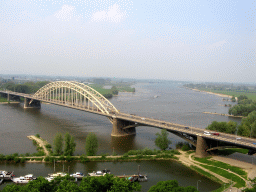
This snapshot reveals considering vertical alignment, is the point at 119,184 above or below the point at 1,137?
above

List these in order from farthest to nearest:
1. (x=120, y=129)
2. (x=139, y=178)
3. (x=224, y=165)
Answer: (x=120, y=129) < (x=224, y=165) < (x=139, y=178)

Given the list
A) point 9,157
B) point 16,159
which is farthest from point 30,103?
point 16,159

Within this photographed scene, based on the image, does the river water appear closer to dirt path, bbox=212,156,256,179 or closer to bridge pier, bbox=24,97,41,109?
dirt path, bbox=212,156,256,179

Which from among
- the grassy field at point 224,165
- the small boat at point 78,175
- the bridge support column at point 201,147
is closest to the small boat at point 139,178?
the small boat at point 78,175

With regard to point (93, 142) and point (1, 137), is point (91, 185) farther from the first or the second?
point (1, 137)

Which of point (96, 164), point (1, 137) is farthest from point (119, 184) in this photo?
point (1, 137)

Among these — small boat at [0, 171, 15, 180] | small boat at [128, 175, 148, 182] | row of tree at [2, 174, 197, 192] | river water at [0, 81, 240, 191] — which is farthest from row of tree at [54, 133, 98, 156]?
row of tree at [2, 174, 197, 192]

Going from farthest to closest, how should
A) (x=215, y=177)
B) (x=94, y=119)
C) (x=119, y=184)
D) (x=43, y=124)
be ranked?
(x=94, y=119), (x=43, y=124), (x=215, y=177), (x=119, y=184)

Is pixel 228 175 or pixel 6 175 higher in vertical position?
pixel 228 175

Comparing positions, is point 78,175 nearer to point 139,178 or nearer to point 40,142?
point 139,178
